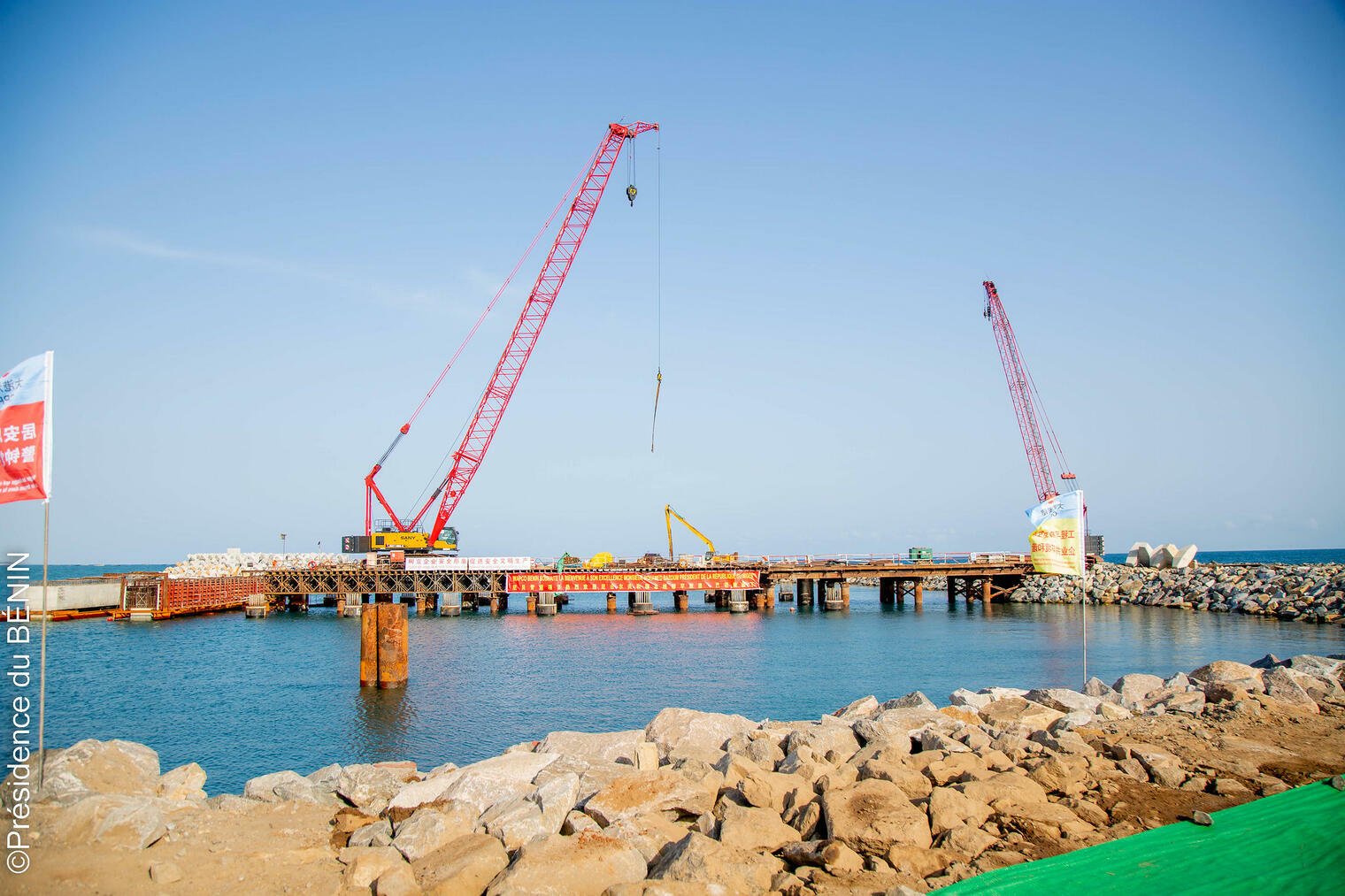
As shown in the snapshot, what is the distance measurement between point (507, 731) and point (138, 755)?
11.6 meters

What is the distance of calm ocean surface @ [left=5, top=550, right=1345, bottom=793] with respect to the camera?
24703mm

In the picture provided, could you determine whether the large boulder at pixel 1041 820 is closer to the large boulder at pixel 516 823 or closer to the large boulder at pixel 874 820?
the large boulder at pixel 874 820

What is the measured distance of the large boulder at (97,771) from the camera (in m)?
12.2

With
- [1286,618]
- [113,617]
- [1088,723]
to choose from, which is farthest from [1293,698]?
[113,617]

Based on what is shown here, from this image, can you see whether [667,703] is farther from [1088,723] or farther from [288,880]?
[288,880]

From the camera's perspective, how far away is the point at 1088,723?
55.8 ft

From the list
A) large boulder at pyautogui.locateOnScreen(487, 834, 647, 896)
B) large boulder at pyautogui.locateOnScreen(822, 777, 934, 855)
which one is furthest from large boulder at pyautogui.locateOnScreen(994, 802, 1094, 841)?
large boulder at pyautogui.locateOnScreen(487, 834, 647, 896)

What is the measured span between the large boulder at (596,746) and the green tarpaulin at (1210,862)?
7.45 meters

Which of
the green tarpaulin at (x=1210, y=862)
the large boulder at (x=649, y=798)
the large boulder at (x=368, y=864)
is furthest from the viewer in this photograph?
the large boulder at (x=649, y=798)

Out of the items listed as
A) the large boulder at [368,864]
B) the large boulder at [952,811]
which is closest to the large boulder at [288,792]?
the large boulder at [368,864]

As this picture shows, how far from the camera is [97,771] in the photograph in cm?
1316

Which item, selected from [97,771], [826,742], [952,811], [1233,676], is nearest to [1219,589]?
[1233,676]

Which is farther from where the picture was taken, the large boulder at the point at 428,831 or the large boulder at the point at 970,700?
the large boulder at the point at 970,700

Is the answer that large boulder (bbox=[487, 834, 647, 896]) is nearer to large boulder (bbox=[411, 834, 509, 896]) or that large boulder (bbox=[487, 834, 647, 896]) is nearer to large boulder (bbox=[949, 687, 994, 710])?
large boulder (bbox=[411, 834, 509, 896])
